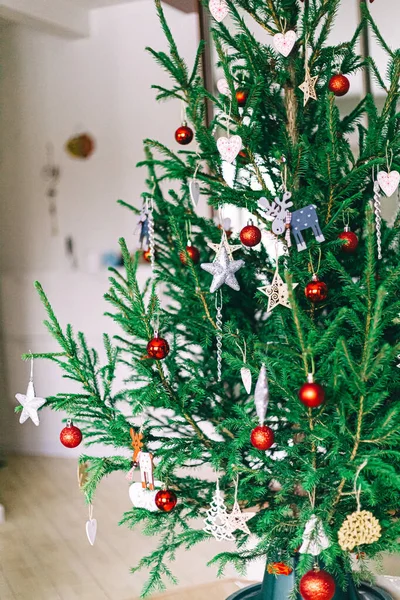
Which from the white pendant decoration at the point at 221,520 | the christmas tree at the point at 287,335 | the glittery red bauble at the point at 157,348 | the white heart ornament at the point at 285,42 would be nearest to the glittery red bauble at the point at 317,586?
the christmas tree at the point at 287,335

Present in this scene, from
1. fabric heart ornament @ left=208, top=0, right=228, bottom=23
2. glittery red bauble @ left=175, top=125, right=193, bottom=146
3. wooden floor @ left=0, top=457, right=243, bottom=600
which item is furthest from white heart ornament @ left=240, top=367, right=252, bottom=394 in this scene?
wooden floor @ left=0, top=457, right=243, bottom=600

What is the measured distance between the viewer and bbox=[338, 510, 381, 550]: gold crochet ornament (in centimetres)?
128

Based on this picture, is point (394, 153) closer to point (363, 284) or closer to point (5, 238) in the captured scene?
point (363, 284)

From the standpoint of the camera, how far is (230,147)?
150 cm

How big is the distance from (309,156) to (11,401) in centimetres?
300

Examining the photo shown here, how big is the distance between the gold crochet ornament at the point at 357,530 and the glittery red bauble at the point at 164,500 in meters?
0.37

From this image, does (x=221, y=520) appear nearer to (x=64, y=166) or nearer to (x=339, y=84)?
(x=339, y=84)

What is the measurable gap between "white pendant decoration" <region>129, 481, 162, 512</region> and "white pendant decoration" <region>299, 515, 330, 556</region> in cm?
34

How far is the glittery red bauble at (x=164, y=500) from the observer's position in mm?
1493

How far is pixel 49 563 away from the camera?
2654 mm

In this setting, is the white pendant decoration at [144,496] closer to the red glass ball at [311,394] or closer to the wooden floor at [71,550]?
the red glass ball at [311,394]

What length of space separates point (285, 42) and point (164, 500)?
0.97 m

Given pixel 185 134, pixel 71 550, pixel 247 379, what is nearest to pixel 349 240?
pixel 247 379

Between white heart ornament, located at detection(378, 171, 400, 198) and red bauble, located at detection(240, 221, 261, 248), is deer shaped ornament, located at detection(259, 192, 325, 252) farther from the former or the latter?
white heart ornament, located at detection(378, 171, 400, 198)
